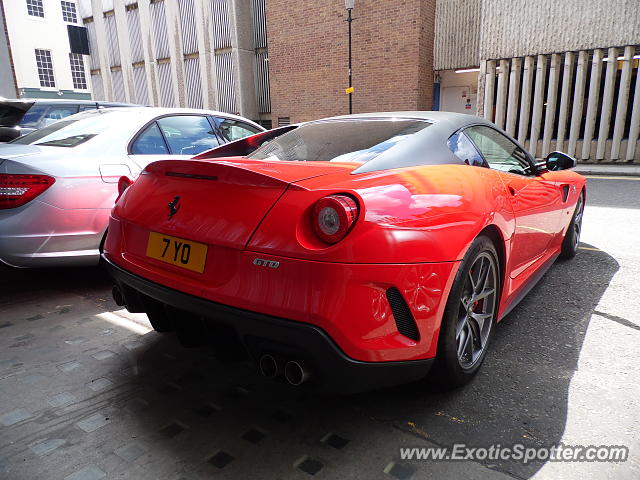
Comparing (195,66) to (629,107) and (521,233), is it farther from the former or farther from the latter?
(521,233)

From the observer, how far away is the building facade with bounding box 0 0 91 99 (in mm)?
28766

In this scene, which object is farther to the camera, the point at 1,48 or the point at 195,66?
the point at 195,66

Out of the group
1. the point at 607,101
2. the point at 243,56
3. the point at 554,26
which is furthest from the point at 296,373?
the point at 243,56

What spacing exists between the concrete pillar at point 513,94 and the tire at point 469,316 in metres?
13.7

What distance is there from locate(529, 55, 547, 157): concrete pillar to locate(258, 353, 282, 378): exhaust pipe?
1450 cm

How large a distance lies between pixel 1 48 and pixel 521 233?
10798 millimetres

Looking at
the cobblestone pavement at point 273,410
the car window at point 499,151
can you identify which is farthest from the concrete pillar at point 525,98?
the cobblestone pavement at point 273,410

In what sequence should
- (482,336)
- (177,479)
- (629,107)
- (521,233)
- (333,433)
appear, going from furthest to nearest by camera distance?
(629,107), (521,233), (482,336), (333,433), (177,479)

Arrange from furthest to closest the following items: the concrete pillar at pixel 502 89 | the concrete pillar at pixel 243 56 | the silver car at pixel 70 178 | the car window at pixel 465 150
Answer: the concrete pillar at pixel 243 56 → the concrete pillar at pixel 502 89 → the silver car at pixel 70 178 → the car window at pixel 465 150

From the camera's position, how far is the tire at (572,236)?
415cm

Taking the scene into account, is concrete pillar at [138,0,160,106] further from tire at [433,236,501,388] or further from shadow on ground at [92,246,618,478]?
tire at [433,236,501,388]

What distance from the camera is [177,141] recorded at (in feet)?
13.8

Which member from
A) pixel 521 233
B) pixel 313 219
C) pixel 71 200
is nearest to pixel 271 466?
pixel 313 219

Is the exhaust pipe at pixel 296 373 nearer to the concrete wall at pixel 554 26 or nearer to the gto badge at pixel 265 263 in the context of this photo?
the gto badge at pixel 265 263
